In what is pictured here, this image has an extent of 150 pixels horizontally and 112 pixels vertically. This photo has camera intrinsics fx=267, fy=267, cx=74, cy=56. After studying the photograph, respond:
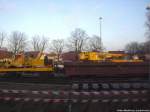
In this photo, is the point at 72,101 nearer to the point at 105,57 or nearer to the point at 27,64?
the point at 105,57

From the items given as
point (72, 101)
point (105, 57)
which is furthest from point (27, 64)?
point (72, 101)

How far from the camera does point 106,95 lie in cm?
1187

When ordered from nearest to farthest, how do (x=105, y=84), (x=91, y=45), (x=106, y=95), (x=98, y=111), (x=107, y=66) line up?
(x=98, y=111)
(x=106, y=95)
(x=105, y=84)
(x=107, y=66)
(x=91, y=45)

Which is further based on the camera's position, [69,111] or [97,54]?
[97,54]

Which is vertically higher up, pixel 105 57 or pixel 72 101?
pixel 105 57

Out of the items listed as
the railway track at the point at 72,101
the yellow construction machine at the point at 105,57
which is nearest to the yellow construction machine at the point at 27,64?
the yellow construction machine at the point at 105,57

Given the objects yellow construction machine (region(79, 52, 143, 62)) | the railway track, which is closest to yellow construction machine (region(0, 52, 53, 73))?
yellow construction machine (region(79, 52, 143, 62))

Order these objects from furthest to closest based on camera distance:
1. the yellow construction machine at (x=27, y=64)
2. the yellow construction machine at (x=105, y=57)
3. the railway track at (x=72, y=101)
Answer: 1. the yellow construction machine at (x=27, y=64)
2. the yellow construction machine at (x=105, y=57)
3. the railway track at (x=72, y=101)

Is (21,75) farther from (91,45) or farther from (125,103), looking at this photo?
(91,45)

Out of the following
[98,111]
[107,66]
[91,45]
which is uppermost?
[91,45]

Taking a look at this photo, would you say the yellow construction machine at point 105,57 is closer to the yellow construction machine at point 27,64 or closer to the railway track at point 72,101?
the yellow construction machine at point 27,64

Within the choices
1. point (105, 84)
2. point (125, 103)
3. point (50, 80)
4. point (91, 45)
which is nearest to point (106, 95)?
point (125, 103)

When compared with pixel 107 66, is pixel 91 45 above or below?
above

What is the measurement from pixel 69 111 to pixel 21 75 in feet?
55.4
